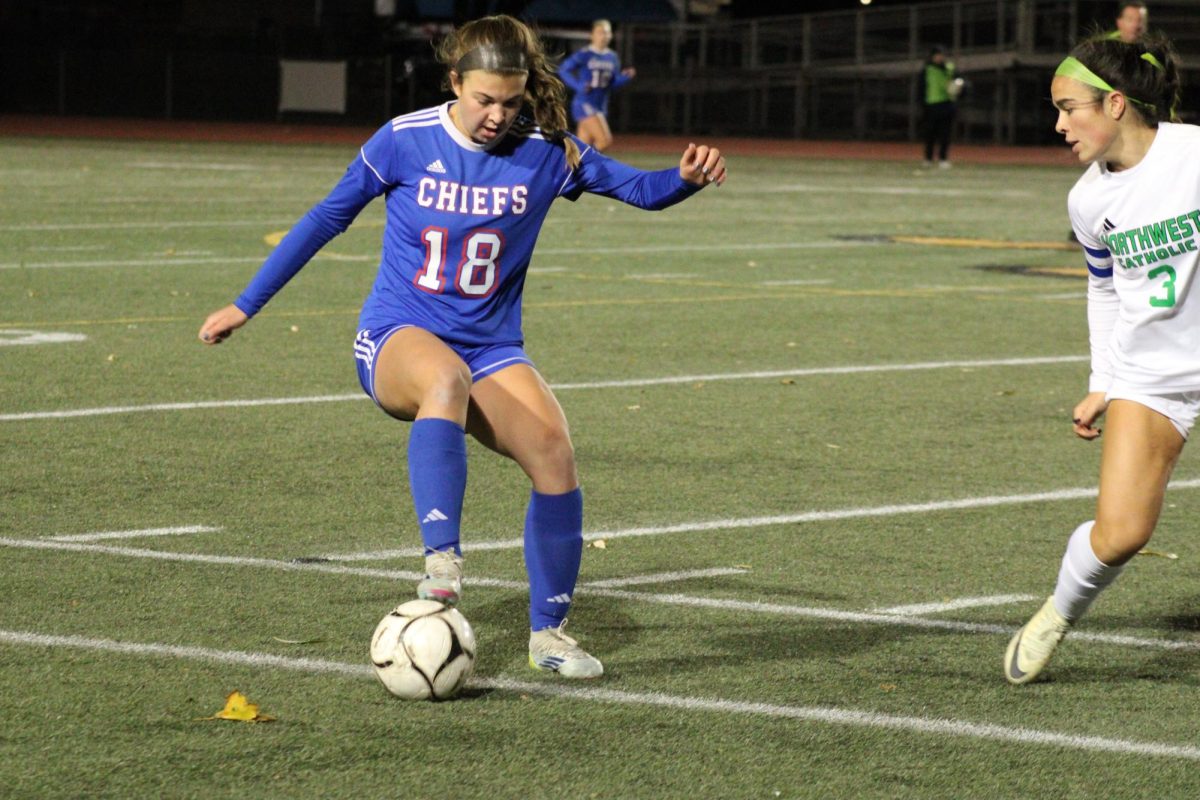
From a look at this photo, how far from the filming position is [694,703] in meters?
5.32

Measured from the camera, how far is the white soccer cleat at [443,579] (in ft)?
17.5

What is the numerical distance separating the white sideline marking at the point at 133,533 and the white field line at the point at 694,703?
4.19ft

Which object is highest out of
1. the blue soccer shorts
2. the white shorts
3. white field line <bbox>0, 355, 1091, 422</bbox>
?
the blue soccer shorts

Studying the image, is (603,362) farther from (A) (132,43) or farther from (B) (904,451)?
(A) (132,43)

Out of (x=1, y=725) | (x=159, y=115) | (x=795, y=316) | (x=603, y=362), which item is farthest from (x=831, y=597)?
(x=159, y=115)

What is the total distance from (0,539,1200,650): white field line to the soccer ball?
1.29m

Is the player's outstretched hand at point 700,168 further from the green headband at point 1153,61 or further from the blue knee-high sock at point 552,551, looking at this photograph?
the green headband at point 1153,61

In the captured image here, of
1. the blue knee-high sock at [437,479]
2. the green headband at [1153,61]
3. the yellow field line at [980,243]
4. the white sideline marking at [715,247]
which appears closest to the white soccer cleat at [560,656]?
the blue knee-high sock at [437,479]

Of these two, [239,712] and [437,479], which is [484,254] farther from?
[239,712]

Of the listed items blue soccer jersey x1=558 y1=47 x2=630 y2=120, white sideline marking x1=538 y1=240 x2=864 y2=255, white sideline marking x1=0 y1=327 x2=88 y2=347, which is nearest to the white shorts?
white sideline marking x1=0 y1=327 x2=88 y2=347

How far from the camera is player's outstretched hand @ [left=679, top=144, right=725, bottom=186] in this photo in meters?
5.71

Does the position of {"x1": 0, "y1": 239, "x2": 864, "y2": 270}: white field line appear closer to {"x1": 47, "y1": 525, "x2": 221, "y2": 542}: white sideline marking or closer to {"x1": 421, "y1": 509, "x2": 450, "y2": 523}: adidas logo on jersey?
{"x1": 47, "y1": 525, "x2": 221, "y2": 542}: white sideline marking

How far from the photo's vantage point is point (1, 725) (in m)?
4.93

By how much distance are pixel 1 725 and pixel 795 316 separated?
10156 mm
